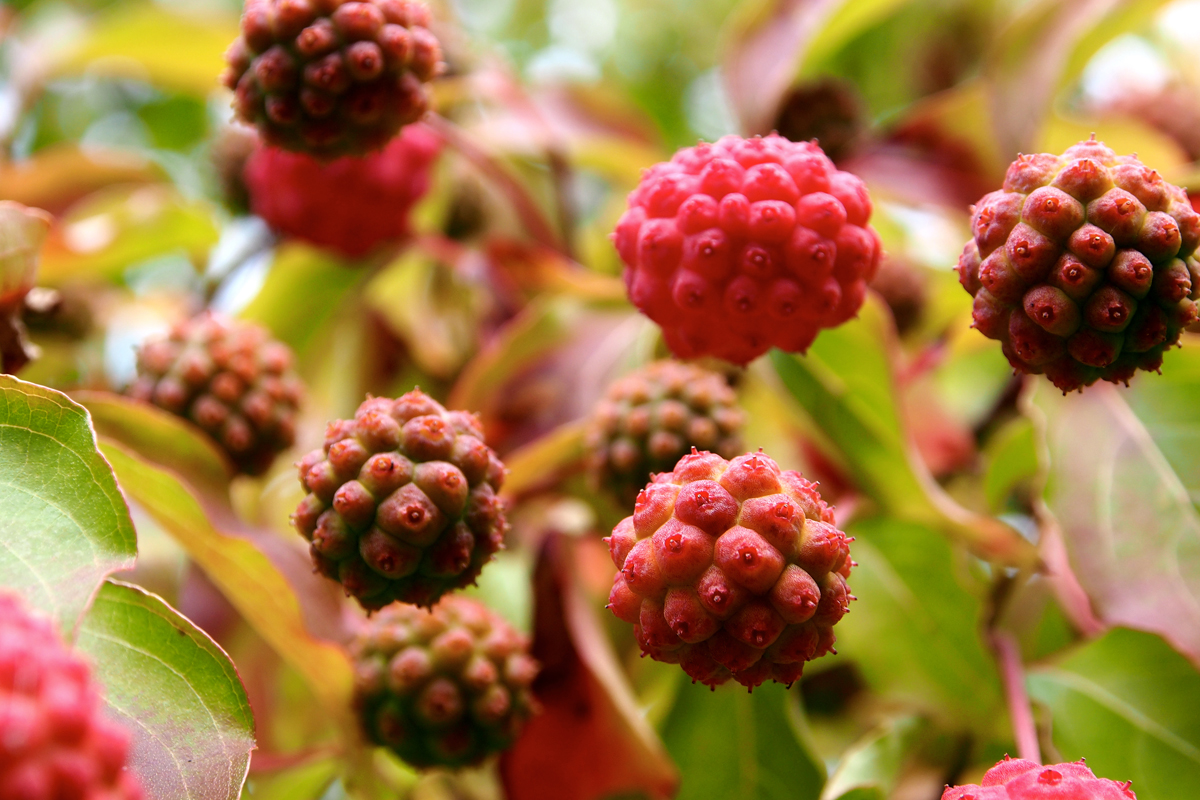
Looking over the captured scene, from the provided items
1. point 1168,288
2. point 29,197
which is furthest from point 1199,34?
point 29,197

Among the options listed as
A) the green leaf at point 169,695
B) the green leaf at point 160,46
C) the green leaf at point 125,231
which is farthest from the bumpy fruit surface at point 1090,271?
the green leaf at point 160,46

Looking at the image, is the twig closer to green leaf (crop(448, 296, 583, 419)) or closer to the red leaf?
green leaf (crop(448, 296, 583, 419))

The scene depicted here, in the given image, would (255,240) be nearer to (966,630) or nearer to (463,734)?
(463,734)

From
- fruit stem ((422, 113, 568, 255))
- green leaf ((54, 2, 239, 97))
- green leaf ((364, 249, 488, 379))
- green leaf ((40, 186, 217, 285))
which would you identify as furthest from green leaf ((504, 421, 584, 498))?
green leaf ((54, 2, 239, 97))

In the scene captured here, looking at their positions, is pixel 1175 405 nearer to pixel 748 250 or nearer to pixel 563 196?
pixel 748 250

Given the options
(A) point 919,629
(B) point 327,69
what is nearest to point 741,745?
(A) point 919,629

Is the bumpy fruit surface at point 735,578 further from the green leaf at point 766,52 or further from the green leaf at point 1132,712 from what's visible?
the green leaf at point 766,52
